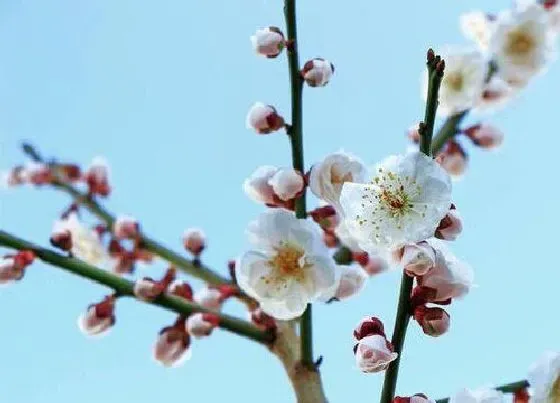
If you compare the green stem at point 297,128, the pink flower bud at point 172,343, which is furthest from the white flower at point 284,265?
the pink flower bud at point 172,343

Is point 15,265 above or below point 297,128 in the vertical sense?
below

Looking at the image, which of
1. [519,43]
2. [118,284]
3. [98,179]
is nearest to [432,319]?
[118,284]

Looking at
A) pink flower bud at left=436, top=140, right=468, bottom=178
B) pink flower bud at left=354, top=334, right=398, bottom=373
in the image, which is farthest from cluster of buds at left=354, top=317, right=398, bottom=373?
pink flower bud at left=436, top=140, right=468, bottom=178

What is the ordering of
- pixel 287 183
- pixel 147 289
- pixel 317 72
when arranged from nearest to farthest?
pixel 287 183, pixel 317 72, pixel 147 289

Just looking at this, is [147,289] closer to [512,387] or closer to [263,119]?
[263,119]

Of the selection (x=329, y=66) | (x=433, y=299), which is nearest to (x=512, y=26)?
(x=329, y=66)

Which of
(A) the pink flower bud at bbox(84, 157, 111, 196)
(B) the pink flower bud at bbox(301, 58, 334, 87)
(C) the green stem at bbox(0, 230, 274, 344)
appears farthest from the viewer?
(A) the pink flower bud at bbox(84, 157, 111, 196)

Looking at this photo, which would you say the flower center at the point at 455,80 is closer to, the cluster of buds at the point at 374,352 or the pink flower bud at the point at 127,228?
the pink flower bud at the point at 127,228

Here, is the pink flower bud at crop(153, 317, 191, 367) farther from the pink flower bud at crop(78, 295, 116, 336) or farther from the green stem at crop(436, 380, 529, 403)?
the green stem at crop(436, 380, 529, 403)
